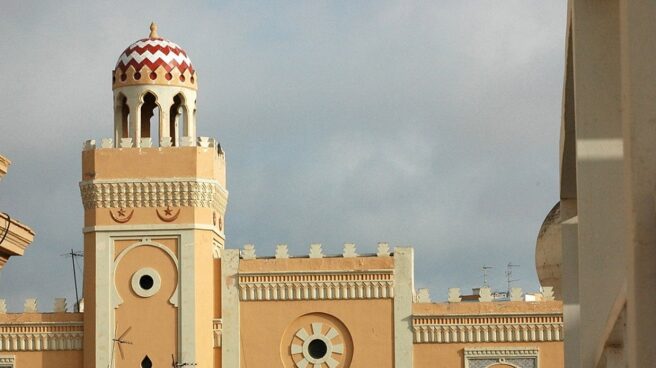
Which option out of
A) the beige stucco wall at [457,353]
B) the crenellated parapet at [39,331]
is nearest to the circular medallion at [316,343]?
the beige stucco wall at [457,353]

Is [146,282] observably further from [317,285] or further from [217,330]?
[317,285]

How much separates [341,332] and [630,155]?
28.5 metres

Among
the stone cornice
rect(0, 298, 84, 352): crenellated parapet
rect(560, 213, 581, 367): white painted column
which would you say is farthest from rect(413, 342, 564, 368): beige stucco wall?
the stone cornice

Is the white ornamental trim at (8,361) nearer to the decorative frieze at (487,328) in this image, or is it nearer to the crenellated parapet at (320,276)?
the crenellated parapet at (320,276)

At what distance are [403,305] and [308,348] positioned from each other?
85.5 inches

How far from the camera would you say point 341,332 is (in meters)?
32.1

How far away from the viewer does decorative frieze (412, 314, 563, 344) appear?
104 feet

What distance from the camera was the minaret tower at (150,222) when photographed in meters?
31.9

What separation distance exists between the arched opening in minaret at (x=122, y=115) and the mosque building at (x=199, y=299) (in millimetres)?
51

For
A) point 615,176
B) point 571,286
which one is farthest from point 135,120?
point 615,176

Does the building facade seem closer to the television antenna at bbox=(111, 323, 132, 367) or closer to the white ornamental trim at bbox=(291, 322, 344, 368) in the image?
the white ornamental trim at bbox=(291, 322, 344, 368)

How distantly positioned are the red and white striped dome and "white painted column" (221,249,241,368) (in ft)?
12.3

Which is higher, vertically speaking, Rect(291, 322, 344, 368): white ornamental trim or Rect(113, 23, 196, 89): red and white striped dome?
Rect(113, 23, 196, 89): red and white striped dome

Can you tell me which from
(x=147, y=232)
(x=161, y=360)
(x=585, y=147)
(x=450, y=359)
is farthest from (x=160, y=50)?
(x=585, y=147)
